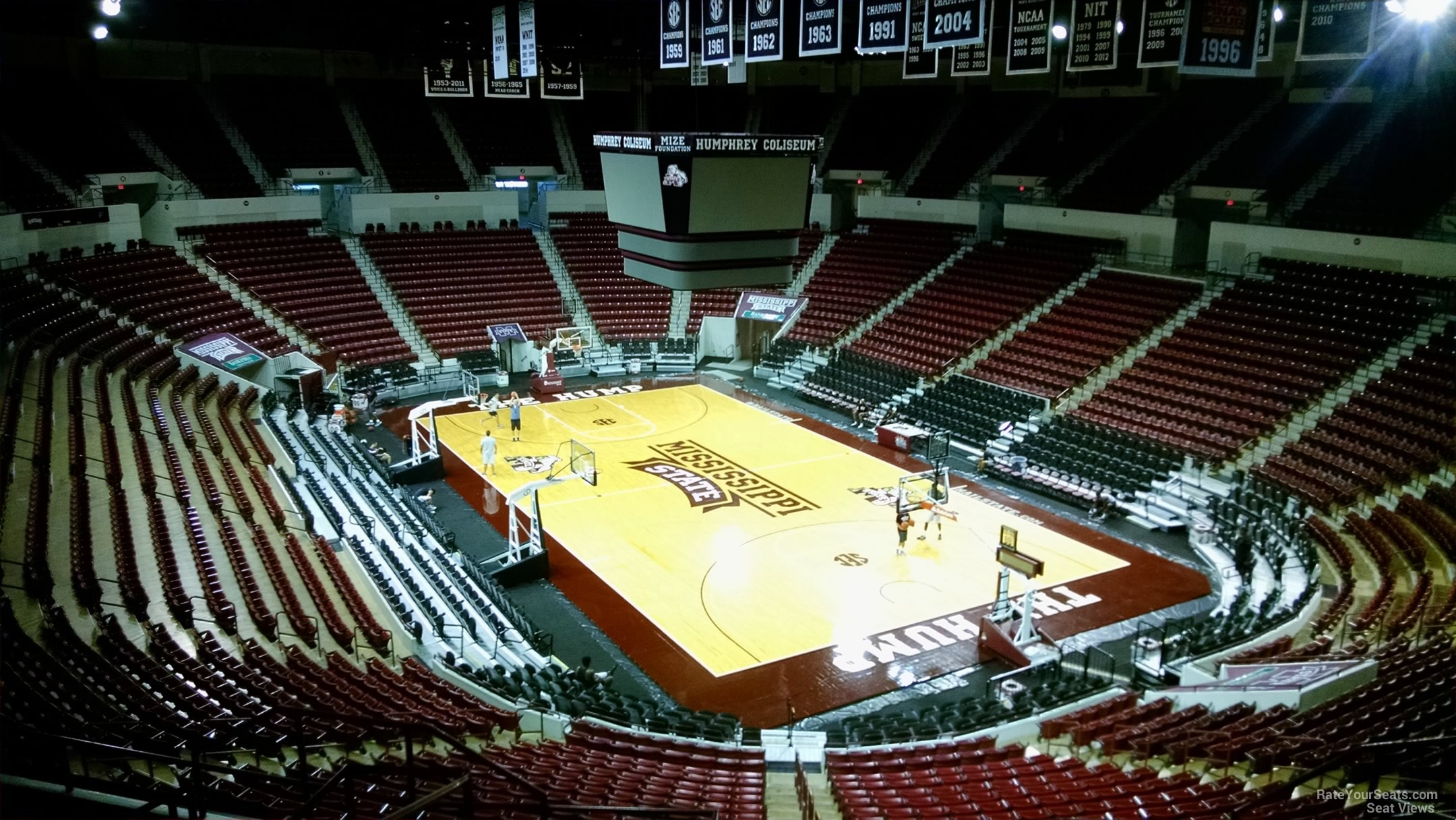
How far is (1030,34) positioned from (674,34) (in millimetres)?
6133

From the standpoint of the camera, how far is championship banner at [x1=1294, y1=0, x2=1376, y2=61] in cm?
1373

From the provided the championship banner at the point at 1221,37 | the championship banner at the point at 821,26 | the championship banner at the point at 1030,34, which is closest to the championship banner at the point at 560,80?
the championship banner at the point at 821,26

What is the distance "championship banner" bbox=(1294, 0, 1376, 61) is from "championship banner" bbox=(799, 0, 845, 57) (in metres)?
6.61

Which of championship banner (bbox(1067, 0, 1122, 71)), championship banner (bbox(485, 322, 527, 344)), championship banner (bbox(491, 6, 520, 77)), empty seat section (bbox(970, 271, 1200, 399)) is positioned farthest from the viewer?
championship banner (bbox(485, 322, 527, 344))

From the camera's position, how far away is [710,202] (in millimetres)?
13969

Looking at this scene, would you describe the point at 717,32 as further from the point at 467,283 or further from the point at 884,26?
the point at 467,283

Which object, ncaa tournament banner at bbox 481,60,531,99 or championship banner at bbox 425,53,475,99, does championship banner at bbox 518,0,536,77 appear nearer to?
championship banner at bbox 425,53,475,99

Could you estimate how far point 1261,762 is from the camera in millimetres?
9742

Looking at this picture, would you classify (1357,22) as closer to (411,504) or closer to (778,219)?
(778,219)

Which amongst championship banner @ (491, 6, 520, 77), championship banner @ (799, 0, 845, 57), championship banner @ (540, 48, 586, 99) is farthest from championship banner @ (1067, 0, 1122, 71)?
championship banner @ (540, 48, 586, 99)

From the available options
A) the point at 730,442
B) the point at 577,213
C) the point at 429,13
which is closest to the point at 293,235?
the point at 577,213

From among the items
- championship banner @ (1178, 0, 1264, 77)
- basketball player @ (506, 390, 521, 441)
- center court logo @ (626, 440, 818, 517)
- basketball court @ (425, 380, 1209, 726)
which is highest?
championship banner @ (1178, 0, 1264, 77)

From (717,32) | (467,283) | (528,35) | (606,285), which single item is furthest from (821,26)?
(467,283)

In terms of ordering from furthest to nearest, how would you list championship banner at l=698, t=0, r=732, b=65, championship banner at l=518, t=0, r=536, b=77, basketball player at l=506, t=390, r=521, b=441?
basketball player at l=506, t=390, r=521, b=441 → championship banner at l=518, t=0, r=536, b=77 → championship banner at l=698, t=0, r=732, b=65
